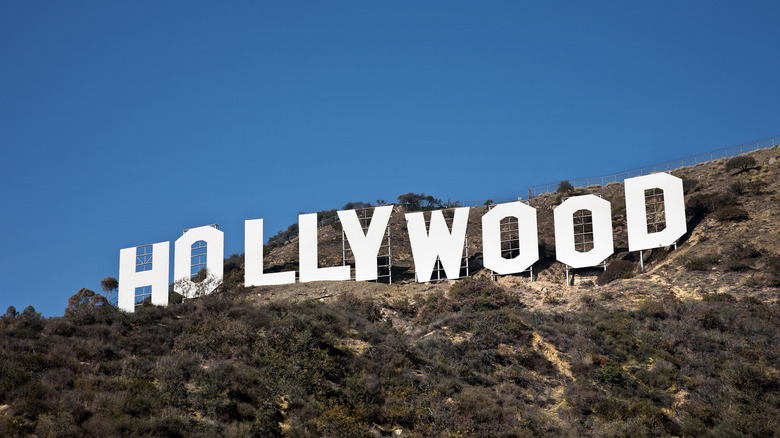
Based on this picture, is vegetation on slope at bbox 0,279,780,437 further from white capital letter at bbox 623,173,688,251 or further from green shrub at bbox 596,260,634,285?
white capital letter at bbox 623,173,688,251

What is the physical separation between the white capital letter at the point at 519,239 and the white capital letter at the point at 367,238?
267 inches

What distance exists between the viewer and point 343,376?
33.3 meters

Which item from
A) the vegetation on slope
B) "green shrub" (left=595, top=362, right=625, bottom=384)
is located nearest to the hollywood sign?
the vegetation on slope

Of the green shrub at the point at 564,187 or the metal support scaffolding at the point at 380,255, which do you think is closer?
the metal support scaffolding at the point at 380,255

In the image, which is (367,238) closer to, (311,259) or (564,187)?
(311,259)

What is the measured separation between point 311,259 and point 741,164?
31.5m

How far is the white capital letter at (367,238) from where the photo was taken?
165 feet

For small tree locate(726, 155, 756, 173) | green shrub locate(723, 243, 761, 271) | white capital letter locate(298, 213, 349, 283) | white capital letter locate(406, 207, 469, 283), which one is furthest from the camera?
small tree locate(726, 155, 756, 173)

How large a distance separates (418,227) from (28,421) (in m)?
29.8

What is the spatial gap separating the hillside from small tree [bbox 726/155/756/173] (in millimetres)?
6843

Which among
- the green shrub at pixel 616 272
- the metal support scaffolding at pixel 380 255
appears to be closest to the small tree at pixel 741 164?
the green shrub at pixel 616 272

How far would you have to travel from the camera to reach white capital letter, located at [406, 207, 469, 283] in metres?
49.7

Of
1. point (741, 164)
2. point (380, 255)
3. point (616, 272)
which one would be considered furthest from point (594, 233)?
point (741, 164)

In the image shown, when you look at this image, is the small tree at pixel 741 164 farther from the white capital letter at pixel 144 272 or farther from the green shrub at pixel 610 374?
the white capital letter at pixel 144 272
